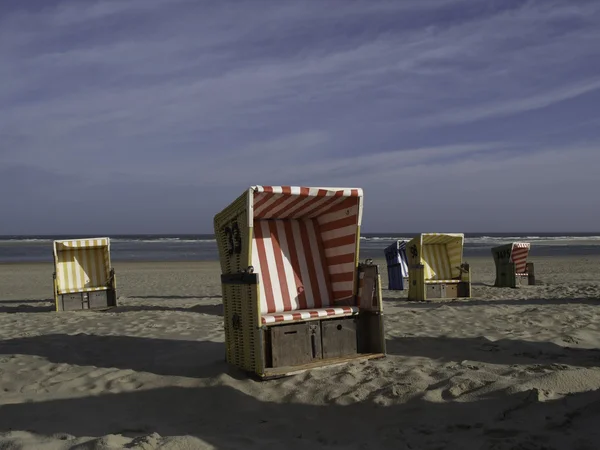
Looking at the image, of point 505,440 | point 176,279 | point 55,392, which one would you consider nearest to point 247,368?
point 55,392

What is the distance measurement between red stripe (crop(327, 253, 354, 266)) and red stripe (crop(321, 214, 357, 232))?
1.06ft

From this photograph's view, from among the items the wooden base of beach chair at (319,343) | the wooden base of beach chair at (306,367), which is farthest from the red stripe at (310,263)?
the wooden base of beach chair at (306,367)

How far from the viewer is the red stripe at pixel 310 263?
6.46 meters

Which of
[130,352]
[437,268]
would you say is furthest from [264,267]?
[437,268]

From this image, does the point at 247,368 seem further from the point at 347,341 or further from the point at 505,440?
the point at 505,440

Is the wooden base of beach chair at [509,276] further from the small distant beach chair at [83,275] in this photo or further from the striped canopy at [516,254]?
the small distant beach chair at [83,275]

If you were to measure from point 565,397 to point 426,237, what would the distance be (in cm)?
897

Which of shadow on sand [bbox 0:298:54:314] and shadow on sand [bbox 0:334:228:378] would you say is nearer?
shadow on sand [bbox 0:334:228:378]

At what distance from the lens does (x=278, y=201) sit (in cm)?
575

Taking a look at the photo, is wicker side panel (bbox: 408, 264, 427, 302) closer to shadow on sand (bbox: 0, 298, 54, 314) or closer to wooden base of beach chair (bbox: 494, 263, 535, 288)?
wooden base of beach chair (bbox: 494, 263, 535, 288)

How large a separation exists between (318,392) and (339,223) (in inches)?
80.6

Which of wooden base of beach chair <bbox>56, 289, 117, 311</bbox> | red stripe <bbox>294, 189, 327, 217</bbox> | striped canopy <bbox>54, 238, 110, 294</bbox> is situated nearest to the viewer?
red stripe <bbox>294, 189, 327, 217</bbox>

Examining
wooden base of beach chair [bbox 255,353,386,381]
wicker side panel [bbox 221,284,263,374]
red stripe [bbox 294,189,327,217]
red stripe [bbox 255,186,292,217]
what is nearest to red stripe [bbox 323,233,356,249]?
red stripe [bbox 294,189,327,217]

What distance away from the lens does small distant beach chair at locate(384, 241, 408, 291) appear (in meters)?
15.2
